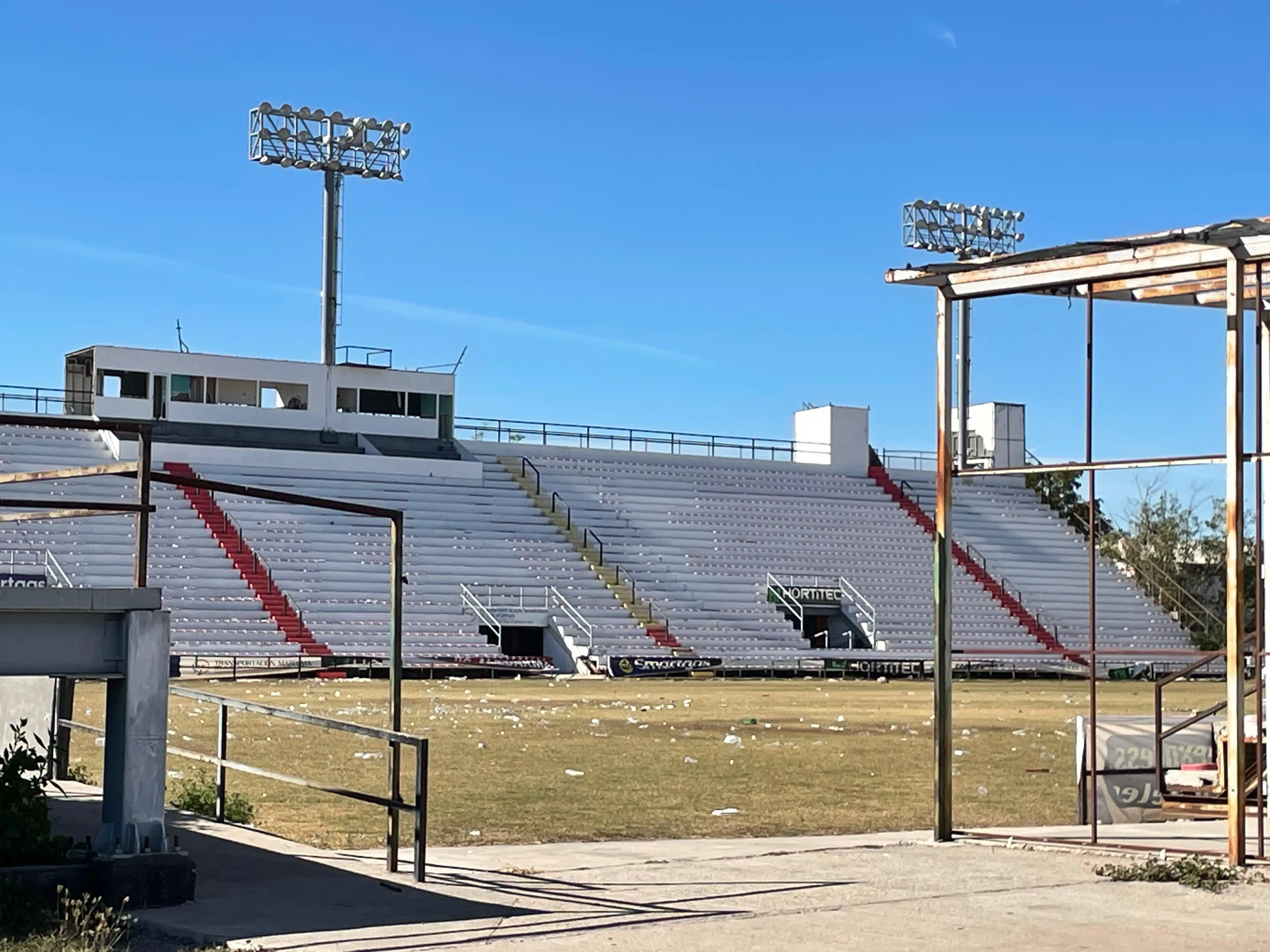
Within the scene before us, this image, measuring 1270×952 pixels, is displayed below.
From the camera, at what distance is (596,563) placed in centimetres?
6372

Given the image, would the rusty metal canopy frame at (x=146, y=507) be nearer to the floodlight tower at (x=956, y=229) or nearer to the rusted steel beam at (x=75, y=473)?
the rusted steel beam at (x=75, y=473)

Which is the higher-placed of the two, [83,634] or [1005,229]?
[1005,229]

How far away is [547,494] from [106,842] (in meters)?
58.3

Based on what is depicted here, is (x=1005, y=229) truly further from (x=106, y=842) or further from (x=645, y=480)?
(x=106, y=842)

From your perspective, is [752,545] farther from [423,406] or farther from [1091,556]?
[1091,556]

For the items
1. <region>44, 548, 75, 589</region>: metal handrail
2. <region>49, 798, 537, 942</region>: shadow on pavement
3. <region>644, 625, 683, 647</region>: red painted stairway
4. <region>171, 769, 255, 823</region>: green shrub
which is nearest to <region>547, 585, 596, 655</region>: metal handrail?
<region>644, 625, 683, 647</region>: red painted stairway

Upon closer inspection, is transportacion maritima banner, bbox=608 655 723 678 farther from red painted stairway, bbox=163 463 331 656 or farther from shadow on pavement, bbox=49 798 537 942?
shadow on pavement, bbox=49 798 537 942

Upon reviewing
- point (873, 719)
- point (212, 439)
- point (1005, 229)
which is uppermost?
point (1005, 229)

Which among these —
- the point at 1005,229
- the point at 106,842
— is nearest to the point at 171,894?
the point at 106,842

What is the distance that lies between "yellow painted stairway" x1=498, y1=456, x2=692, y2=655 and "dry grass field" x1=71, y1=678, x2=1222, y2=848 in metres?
17.0

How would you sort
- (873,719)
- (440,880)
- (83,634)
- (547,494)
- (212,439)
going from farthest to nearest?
(547,494) → (212,439) → (873,719) → (440,880) → (83,634)

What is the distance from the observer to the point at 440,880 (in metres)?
11.4

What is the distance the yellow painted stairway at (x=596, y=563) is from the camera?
58.6 m

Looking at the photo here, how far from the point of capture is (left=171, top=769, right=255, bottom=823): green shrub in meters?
14.4
